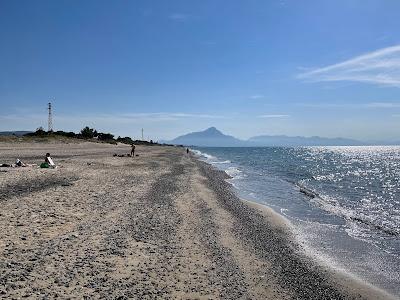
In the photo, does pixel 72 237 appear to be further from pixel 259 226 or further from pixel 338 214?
pixel 338 214

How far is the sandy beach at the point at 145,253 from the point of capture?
964cm

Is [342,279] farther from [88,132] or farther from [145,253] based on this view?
[88,132]

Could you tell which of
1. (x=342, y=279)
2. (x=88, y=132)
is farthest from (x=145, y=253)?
(x=88, y=132)

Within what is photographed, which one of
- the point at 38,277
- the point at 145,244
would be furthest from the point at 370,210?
the point at 38,277

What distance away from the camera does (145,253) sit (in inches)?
486

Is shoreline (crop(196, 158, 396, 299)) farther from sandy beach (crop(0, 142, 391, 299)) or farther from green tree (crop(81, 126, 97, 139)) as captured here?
green tree (crop(81, 126, 97, 139))

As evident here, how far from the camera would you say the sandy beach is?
9641mm

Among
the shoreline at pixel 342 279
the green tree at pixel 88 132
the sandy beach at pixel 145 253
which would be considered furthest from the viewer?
the green tree at pixel 88 132

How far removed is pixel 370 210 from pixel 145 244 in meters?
21.3

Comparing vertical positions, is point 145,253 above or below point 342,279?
above

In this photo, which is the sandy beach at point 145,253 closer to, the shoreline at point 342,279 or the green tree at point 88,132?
the shoreline at point 342,279

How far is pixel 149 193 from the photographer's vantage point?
24578 millimetres

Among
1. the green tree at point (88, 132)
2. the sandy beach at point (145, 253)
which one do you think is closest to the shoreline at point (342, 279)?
the sandy beach at point (145, 253)

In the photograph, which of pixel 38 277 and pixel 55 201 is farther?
pixel 55 201
